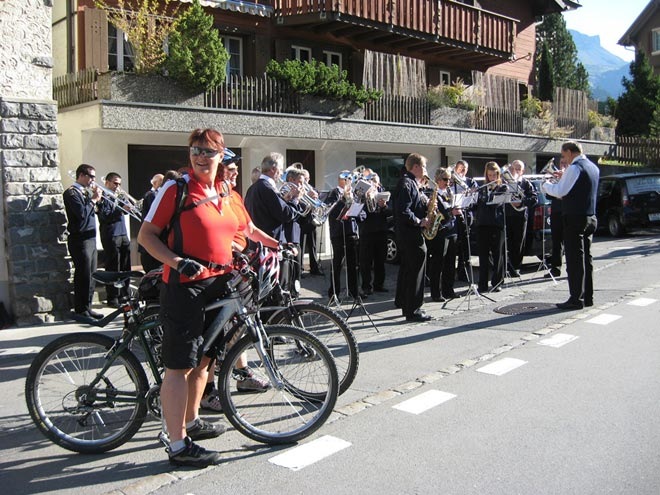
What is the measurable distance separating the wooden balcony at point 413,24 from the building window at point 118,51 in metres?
4.01

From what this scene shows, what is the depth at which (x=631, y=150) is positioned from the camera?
27.3m

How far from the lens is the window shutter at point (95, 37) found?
12078 millimetres

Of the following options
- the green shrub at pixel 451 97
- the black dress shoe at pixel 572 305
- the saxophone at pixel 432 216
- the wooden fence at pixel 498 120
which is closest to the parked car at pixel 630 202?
the wooden fence at pixel 498 120

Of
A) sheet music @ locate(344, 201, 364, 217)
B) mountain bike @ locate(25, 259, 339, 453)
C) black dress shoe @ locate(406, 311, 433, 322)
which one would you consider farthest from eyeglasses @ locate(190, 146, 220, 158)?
sheet music @ locate(344, 201, 364, 217)

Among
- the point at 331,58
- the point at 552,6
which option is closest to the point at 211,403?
the point at 331,58

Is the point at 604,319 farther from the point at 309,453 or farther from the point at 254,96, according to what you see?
the point at 254,96

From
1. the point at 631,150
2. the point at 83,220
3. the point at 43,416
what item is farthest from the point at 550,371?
the point at 631,150

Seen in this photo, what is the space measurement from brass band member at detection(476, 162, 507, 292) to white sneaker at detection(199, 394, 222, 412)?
608 centimetres

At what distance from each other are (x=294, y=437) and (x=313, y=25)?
13.7 metres

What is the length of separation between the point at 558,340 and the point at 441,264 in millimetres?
2911

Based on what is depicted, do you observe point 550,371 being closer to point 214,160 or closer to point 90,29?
point 214,160

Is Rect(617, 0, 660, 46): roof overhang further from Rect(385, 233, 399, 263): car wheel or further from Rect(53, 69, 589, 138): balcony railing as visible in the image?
Rect(385, 233, 399, 263): car wheel

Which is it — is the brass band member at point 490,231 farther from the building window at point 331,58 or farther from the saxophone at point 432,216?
the building window at point 331,58

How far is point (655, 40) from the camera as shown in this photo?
45.4m
